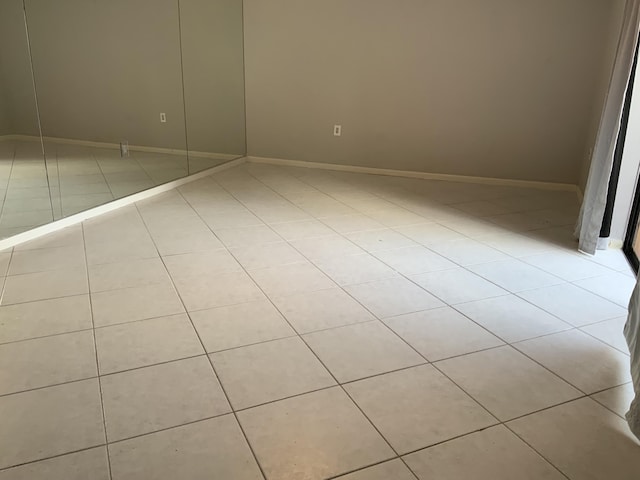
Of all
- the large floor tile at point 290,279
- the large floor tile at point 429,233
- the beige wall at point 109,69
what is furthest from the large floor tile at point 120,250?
the large floor tile at point 429,233

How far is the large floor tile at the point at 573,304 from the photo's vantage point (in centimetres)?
239

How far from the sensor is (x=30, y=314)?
2270 mm

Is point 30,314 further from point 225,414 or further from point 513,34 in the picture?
point 513,34

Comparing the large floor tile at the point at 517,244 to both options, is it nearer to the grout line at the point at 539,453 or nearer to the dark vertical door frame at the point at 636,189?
the dark vertical door frame at the point at 636,189

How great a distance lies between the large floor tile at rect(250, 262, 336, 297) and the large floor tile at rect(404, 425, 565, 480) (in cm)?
123

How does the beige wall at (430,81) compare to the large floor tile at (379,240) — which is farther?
the beige wall at (430,81)

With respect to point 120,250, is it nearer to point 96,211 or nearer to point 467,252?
point 96,211

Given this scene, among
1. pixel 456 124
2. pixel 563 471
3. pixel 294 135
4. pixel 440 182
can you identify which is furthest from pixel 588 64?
pixel 563 471

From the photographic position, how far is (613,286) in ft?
9.05

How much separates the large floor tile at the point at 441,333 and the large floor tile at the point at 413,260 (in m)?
0.53

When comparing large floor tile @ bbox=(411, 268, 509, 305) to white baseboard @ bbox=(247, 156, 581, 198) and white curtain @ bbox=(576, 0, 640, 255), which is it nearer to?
white curtain @ bbox=(576, 0, 640, 255)

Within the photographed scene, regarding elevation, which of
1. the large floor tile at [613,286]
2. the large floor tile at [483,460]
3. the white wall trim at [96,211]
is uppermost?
the white wall trim at [96,211]

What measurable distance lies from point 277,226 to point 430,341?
5.85 ft

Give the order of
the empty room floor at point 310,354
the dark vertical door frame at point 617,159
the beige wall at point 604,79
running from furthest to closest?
1. the beige wall at point 604,79
2. the dark vertical door frame at point 617,159
3. the empty room floor at point 310,354
